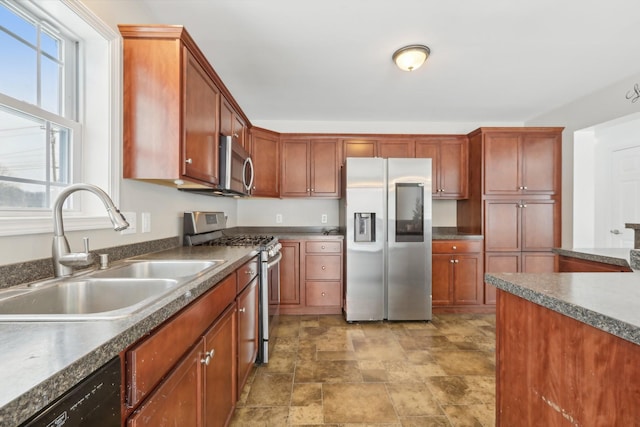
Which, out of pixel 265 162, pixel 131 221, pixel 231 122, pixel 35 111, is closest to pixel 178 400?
pixel 131 221

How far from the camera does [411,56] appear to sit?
2.19 metres

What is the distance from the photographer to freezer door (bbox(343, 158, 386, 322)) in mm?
→ 2977

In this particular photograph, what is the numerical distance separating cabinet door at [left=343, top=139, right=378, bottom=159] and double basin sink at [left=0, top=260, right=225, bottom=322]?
270cm

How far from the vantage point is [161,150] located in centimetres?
146

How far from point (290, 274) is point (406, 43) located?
97.4 inches

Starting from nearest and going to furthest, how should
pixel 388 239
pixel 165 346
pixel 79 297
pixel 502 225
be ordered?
pixel 165 346 < pixel 79 297 < pixel 388 239 < pixel 502 225

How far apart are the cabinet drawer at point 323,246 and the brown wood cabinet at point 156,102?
6.02 ft

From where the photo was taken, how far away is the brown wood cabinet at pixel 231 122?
2.08 m

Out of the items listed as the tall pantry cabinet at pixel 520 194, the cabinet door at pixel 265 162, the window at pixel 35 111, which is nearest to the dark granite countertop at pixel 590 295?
the window at pixel 35 111

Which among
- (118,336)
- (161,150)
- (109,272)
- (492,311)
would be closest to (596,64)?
(492,311)

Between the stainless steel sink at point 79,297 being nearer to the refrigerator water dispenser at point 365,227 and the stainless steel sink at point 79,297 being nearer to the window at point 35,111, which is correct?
the window at point 35,111

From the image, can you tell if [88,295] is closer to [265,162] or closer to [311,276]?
[311,276]

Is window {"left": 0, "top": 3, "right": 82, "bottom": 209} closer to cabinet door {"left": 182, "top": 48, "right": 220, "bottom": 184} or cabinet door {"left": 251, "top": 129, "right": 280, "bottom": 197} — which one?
cabinet door {"left": 182, "top": 48, "right": 220, "bottom": 184}

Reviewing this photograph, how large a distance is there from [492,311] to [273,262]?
8.88ft
